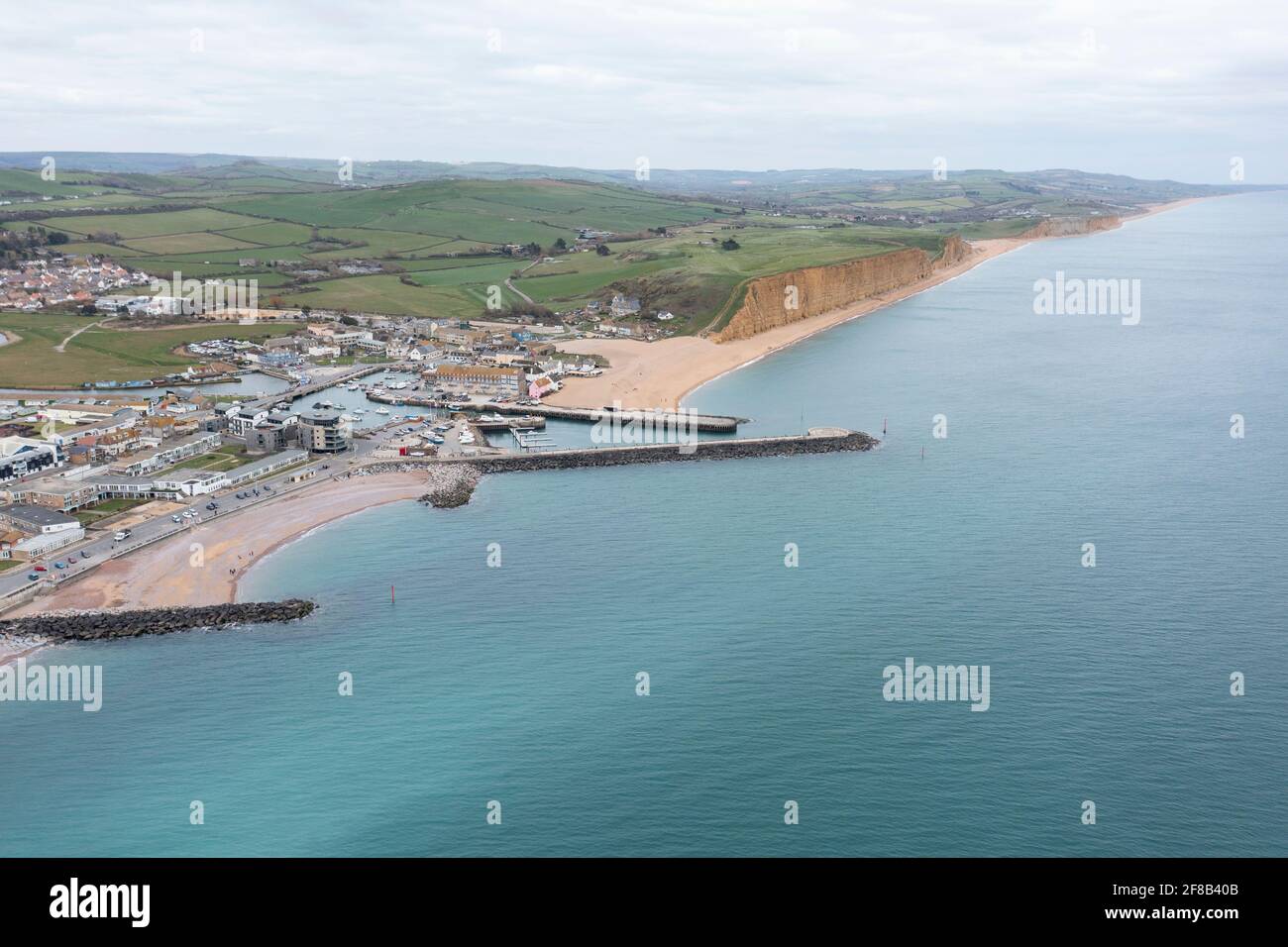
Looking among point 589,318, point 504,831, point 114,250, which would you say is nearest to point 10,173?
point 114,250

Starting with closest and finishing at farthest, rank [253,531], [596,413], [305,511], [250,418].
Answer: [253,531], [305,511], [250,418], [596,413]

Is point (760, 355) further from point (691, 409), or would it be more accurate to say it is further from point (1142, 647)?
point (1142, 647)

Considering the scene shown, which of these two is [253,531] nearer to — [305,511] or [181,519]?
[305,511]

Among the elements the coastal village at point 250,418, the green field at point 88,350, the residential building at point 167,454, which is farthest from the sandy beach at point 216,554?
the green field at point 88,350

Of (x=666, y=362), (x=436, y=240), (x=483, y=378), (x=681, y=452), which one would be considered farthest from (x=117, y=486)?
(x=436, y=240)

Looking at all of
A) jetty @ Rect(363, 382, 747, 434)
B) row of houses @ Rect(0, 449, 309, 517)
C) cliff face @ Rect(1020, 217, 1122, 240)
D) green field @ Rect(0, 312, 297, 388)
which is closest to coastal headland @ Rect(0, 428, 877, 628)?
row of houses @ Rect(0, 449, 309, 517)

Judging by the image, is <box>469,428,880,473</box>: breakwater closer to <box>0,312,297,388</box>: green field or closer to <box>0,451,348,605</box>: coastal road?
<box>0,451,348,605</box>: coastal road
